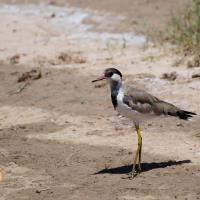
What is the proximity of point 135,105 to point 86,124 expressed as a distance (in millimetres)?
2173

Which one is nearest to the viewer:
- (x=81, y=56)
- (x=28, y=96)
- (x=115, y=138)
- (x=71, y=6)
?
(x=115, y=138)

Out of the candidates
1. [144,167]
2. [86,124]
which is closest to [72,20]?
[86,124]

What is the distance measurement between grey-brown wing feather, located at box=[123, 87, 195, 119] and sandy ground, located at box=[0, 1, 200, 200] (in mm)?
585

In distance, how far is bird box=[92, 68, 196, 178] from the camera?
866cm

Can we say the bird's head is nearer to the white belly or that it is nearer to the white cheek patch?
the white cheek patch

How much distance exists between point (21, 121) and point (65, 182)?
114 inches

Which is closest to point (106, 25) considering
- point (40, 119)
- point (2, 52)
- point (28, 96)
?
point (2, 52)

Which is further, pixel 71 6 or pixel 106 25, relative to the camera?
pixel 71 6

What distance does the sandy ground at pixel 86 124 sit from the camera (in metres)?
8.40

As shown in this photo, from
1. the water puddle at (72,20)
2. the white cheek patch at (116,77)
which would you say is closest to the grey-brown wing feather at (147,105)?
the white cheek patch at (116,77)

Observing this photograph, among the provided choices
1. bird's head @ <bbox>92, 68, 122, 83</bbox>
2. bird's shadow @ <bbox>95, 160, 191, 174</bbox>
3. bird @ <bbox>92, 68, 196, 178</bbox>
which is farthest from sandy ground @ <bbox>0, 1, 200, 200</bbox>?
bird's head @ <bbox>92, 68, 122, 83</bbox>

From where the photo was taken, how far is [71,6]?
63.1 ft

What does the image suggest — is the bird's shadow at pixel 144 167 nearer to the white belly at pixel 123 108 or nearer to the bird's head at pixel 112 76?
the white belly at pixel 123 108

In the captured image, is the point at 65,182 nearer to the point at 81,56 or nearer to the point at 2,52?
the point at 81,56
